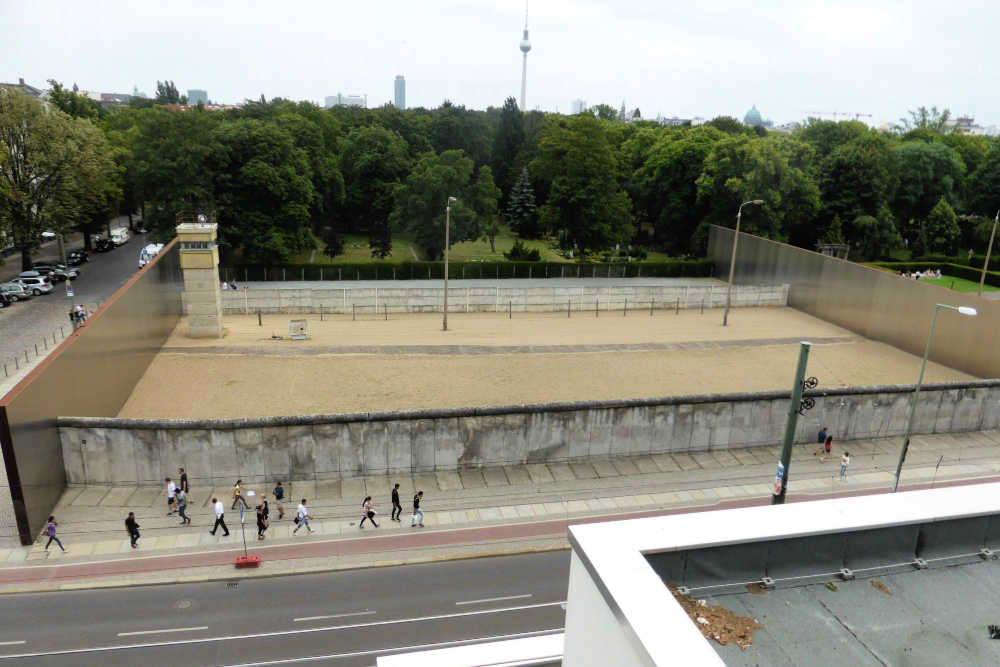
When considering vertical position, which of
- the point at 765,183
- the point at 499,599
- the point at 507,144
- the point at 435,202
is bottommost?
the point at 499,599

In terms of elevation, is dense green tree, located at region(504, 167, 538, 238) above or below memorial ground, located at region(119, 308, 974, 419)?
above

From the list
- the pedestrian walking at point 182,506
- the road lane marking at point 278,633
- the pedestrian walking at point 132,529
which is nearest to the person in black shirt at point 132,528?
the pedestrian walking at point 132,529

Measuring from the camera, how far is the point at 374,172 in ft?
227

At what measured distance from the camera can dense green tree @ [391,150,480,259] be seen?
5638 cm

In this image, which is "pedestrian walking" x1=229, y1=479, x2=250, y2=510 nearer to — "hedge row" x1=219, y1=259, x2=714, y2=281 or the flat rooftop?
the flat rooftop

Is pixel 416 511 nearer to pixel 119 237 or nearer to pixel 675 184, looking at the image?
pixel 675 184

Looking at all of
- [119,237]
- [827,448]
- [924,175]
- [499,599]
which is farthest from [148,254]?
[924,175]

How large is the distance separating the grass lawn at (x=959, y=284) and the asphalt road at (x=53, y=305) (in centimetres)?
6817

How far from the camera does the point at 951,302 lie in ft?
119

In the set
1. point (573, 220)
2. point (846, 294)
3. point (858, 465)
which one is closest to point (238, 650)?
point (858, 465)

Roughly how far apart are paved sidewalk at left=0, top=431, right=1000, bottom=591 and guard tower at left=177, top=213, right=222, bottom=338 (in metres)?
15.9

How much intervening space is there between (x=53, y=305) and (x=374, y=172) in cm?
3278

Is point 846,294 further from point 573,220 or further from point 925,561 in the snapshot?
point 925,561

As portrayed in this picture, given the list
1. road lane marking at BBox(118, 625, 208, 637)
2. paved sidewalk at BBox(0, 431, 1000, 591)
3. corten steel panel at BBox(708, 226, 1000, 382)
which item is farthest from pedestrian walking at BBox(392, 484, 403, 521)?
corten steel panel at BBox(708, 226, 1000, 382)
